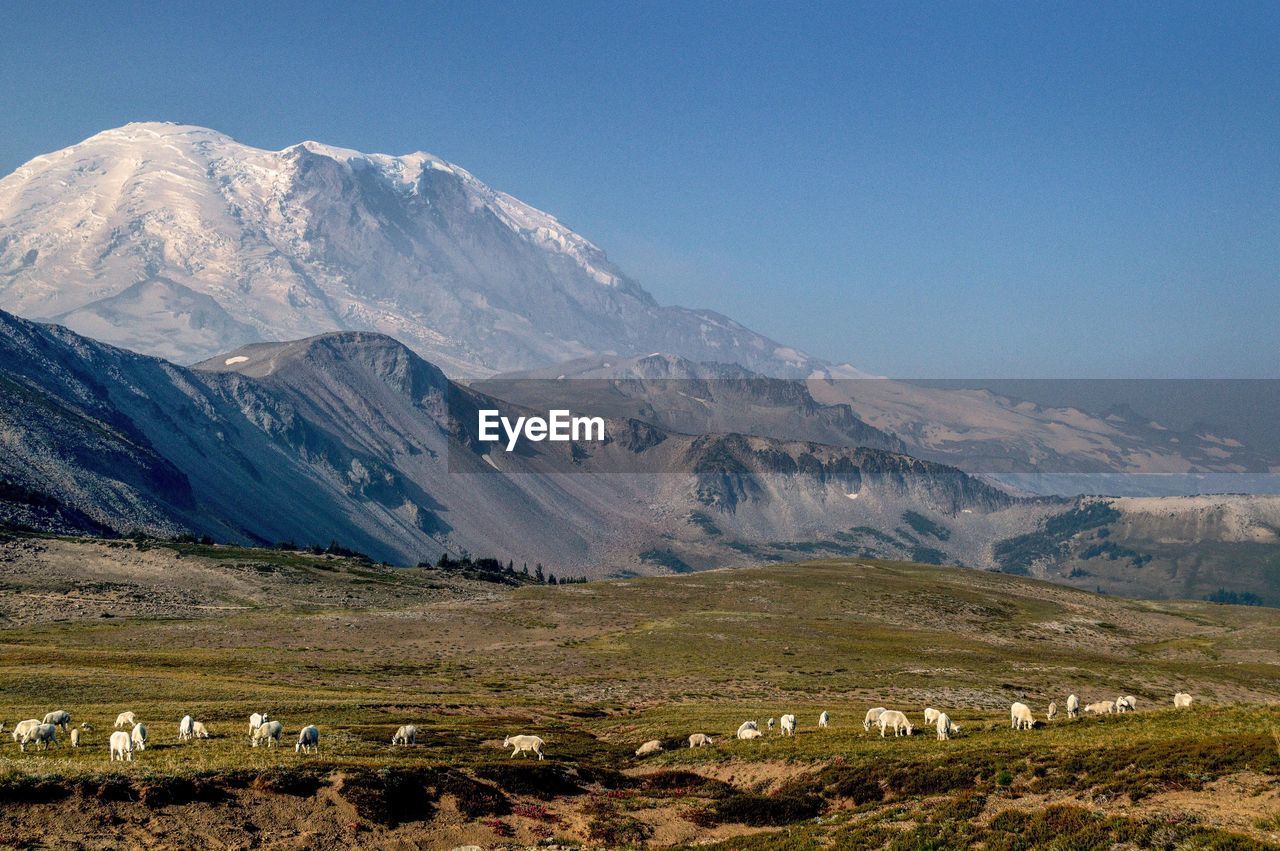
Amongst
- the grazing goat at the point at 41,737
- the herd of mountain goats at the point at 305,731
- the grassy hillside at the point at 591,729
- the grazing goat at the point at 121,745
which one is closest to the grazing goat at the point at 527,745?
the herd of mountain goats at the point at 305,731

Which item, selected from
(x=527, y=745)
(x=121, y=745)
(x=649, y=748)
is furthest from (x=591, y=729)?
(x=121, y=745)

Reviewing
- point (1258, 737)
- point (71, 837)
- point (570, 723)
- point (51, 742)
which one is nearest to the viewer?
point (71, 837)

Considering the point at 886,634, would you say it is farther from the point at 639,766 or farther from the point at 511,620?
the point at 639,766

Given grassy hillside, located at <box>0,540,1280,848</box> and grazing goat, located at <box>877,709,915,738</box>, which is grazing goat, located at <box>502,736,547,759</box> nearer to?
grassy hillside, located at <box>0,540,1280,848</box>

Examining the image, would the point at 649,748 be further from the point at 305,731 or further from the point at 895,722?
the point at 305,731

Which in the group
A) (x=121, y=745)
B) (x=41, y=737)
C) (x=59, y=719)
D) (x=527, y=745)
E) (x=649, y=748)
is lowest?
(x=649, y=748)

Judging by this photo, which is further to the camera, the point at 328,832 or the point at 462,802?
the point at 462,802

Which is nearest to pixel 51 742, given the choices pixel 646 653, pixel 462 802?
pixel 462 802
